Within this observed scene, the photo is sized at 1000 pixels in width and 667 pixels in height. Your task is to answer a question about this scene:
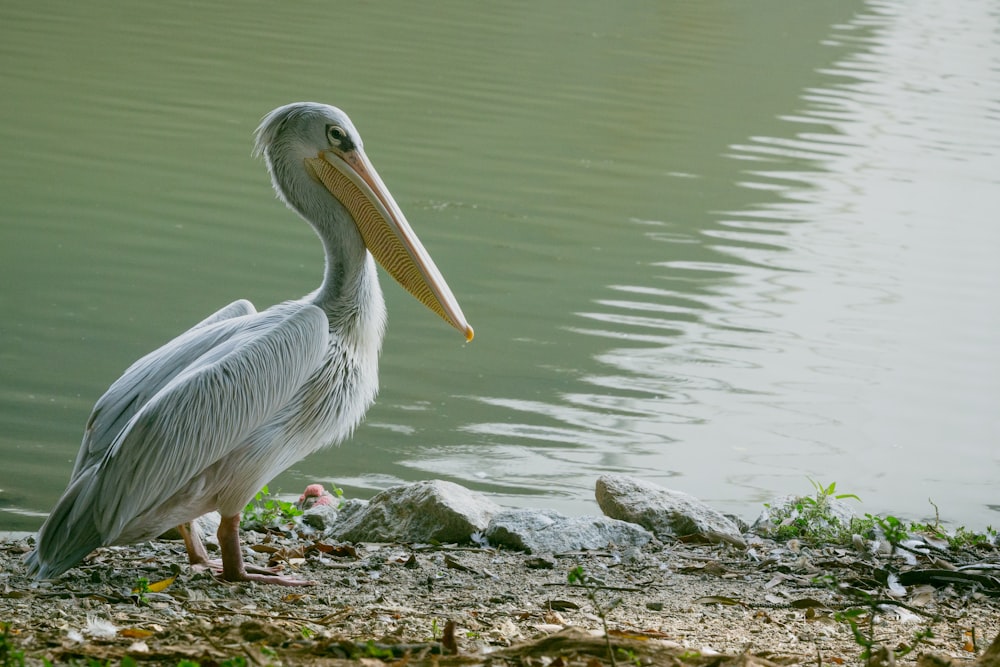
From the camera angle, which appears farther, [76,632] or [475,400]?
[475,400]

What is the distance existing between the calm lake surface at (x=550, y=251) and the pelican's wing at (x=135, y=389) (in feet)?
3.49

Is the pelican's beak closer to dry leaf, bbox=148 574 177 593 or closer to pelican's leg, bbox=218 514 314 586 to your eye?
pelican's leg, bbox=218 514 314 586

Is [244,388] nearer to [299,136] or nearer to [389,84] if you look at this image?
[299,136]

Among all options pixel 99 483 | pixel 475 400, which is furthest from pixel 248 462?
pixel 475 400

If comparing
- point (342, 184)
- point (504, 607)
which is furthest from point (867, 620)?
point (342, 184)

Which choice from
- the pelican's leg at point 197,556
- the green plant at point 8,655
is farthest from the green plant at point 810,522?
the green plant at point 8,655

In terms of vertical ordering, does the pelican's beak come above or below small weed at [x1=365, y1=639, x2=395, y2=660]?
above

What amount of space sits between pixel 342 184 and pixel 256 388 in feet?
2.87

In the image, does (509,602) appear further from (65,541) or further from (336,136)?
(336,136)

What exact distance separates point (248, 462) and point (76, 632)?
0.92 m

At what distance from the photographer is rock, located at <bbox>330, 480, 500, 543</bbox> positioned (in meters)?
4.36

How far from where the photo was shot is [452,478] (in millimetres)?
5371

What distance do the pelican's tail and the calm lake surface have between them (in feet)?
3.95

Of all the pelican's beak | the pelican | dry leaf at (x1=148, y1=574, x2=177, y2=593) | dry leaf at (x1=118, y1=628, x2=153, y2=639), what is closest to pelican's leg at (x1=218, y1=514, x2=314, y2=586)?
the pelican
